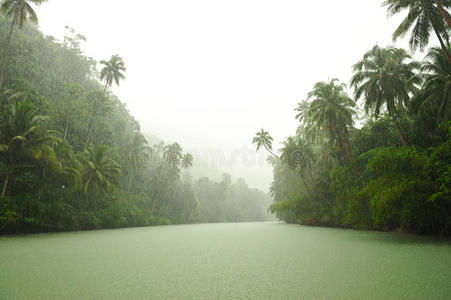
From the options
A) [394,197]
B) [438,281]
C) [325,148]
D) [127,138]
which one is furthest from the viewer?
[127,138]

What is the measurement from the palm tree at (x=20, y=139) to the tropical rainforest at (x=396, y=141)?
1654 centimetres

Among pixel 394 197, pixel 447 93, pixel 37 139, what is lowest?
pixel 394 197

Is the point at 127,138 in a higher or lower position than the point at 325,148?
higher

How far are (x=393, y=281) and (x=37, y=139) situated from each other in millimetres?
16204

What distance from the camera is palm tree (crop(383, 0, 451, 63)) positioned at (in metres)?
10.4

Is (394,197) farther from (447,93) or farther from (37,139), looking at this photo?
(37,139)

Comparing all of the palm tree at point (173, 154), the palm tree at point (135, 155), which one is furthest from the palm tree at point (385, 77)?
the palm tree at point (173, 154)

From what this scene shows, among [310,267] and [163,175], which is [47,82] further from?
[310,267]

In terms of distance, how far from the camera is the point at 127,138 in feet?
102

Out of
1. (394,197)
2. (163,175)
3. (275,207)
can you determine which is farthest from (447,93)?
(163,175)

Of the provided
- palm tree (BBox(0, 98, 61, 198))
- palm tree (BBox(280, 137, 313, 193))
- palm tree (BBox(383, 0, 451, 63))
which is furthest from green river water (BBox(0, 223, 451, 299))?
palm tree (BBox(280, 137, 313, 193))

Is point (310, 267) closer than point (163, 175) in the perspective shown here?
Yes

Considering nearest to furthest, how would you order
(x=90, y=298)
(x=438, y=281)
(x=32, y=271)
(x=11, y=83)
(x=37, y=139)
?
(x=90, y=298) → (x=438, y=281) → (x=32, y=271) → (x=37, y=139) → (x=11, y=83)

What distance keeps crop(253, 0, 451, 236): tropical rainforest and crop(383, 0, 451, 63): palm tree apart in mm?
40
